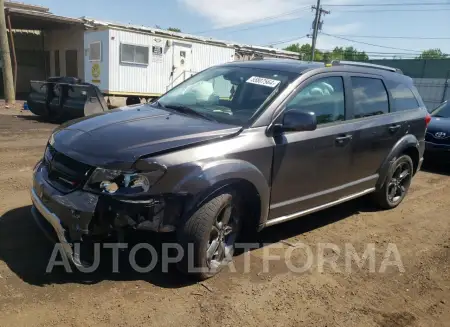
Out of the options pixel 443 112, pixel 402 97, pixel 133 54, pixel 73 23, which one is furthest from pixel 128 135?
pixel 73 23

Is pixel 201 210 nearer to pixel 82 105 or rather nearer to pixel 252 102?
pixel 252 102

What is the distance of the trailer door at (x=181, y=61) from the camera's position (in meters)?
17.0

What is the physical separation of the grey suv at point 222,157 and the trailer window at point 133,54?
38.2 feet

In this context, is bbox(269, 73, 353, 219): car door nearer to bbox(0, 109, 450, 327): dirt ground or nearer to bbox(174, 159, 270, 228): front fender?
bbox(174, 159, 270, 228): front fender

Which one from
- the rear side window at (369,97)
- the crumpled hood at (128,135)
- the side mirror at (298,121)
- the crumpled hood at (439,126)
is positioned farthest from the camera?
the crumpled hood at (439,126)

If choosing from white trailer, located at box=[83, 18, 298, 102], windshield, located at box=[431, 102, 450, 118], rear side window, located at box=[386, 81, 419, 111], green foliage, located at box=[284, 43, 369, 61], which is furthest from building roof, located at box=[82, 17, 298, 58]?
green foliage, located at box=[284, 43, 369, 61]

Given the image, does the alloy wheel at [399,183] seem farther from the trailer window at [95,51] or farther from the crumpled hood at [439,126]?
the trailer window at [95,51]

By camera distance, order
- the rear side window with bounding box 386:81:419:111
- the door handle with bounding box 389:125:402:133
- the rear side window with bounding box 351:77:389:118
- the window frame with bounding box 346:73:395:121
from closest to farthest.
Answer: the window frame with bounding box 346:73:395:121, the rear side window with bounding box 351:77:389:118, the door handle with bounding box 389:125:402:133, the rear side window with bounding box 386:81:419:111

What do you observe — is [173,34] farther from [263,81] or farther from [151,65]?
[263,81]

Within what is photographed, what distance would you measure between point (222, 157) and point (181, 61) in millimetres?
14819

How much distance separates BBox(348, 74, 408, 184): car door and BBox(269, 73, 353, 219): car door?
18cm

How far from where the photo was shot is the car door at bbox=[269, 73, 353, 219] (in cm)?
366

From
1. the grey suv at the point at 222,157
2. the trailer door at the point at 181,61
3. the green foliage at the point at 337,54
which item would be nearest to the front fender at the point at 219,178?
the grey suv at the point at 222,157

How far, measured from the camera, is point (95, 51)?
51.8 ft
